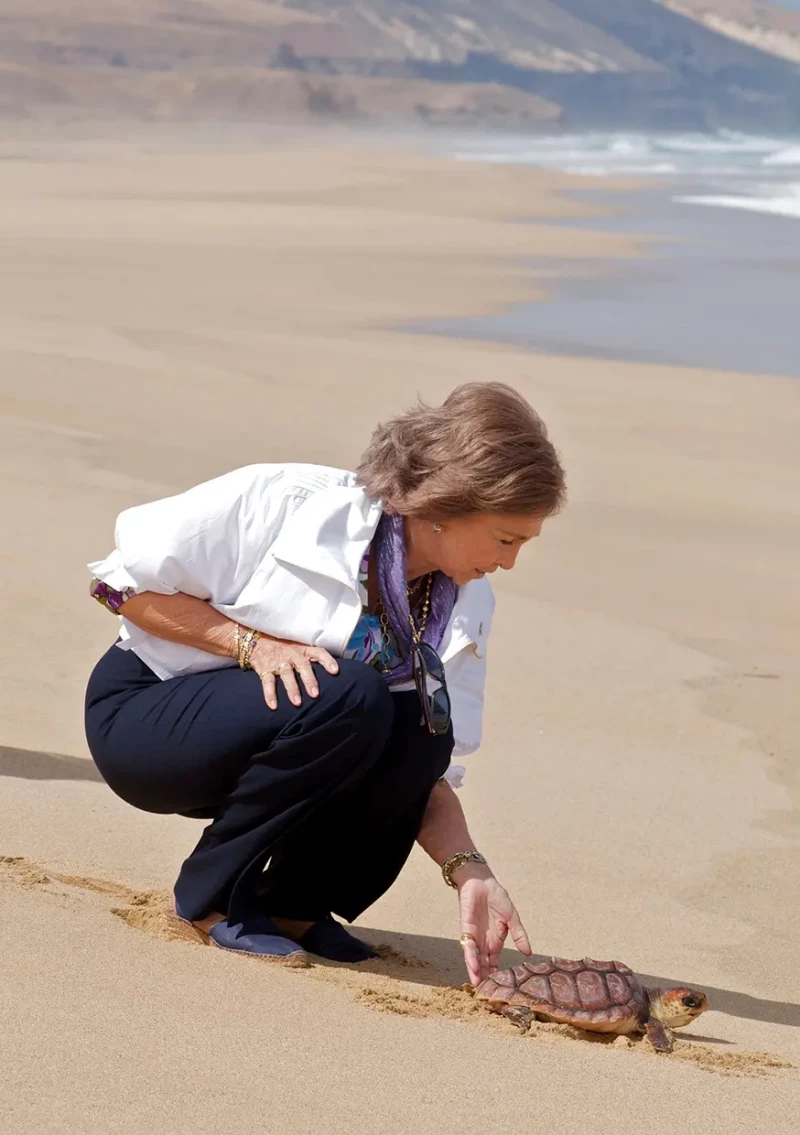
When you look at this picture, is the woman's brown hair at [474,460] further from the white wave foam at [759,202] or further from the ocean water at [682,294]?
the white wave foam at [759,202]

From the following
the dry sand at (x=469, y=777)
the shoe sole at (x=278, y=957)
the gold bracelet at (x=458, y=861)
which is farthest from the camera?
the gold bracelet at (x=458, y=861)

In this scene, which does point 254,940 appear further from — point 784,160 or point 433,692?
point 784,160

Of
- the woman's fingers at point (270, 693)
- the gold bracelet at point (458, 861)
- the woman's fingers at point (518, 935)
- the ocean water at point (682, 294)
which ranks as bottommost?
the ocean water at point (682, 294)

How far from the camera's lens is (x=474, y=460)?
284 centimetres

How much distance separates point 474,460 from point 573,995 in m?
0.96

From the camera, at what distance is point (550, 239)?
2256 centimetres

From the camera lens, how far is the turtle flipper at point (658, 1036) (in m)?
2.86

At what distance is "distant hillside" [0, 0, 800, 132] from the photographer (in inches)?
3492

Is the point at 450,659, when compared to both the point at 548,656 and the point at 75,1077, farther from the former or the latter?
the point at 548,656

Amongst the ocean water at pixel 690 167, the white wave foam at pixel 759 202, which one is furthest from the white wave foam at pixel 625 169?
the white wave foam at pixel 759 202

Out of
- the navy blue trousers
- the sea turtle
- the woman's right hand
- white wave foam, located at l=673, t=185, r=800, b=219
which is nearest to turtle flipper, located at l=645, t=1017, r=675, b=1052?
the sea turtle

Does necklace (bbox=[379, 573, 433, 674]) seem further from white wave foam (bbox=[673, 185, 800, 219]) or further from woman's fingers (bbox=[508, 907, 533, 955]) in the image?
white wave foam (bbox=[673, 185, 800, 219])

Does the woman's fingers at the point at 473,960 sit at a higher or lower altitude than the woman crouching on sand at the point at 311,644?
lower

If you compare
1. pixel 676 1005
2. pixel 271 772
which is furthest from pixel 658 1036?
pixel 271 772
